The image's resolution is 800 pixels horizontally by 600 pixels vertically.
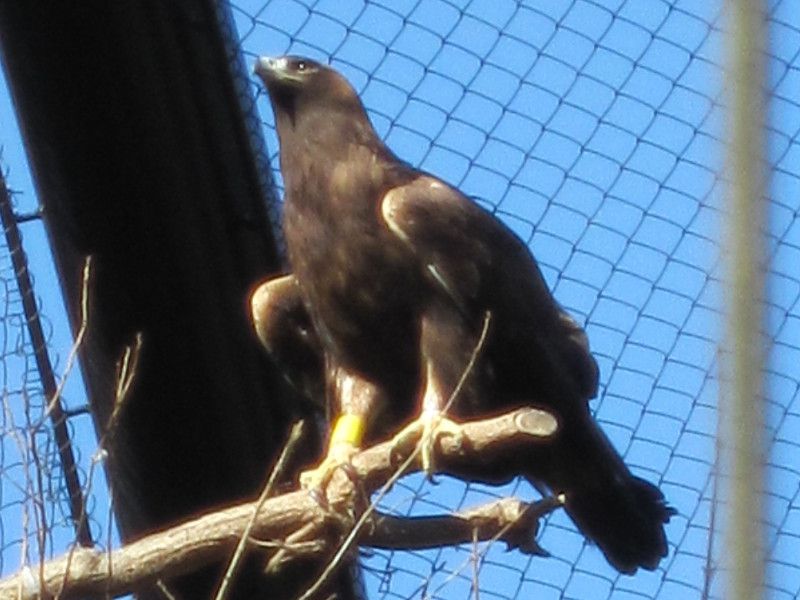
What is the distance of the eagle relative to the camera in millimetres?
2250

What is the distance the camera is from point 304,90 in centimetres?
252

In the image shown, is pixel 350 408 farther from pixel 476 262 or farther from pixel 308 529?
pixel 308 529

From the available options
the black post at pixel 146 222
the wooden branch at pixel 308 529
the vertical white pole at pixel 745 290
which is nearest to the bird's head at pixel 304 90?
the black post at pixel 146 222

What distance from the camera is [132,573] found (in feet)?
5.56

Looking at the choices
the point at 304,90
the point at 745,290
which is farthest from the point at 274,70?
the point at 745,290

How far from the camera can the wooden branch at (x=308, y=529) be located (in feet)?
5.46

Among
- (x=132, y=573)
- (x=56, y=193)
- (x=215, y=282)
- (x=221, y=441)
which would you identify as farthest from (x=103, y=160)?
(x=132, y=573)

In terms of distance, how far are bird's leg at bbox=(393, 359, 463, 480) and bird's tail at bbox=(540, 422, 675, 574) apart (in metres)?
0.21

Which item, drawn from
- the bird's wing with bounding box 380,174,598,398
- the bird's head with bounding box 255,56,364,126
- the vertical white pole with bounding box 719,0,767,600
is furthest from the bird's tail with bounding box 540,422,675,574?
the vertical white pole with bounding box 719,0,767,600

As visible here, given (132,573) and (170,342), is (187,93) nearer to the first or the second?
(170,342)

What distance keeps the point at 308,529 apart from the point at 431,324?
53 centimetres

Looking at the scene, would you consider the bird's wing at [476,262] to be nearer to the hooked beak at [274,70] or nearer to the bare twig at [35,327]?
the hooked beak at [274,70]

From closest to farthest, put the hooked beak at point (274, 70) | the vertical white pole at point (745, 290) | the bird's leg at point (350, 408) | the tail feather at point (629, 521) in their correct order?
the vertical white pole at point (745, 290) → the tail feather at point (629, 521) → the bird's leg at point (350, 408) → the hooked beak at point (274, 70)

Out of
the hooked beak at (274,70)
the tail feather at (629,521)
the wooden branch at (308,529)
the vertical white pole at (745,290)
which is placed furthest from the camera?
the hooked beak at (274,70)
